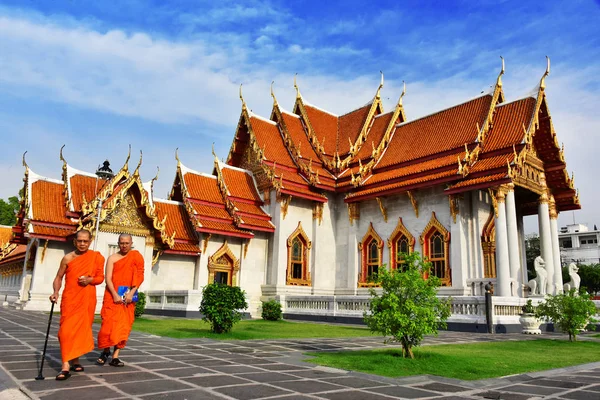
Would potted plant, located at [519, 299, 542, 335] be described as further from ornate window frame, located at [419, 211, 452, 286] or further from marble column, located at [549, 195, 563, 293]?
marble column, located at [549, 195, 563, 293]

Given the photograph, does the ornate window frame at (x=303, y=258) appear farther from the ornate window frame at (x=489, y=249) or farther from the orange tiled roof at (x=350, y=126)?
the ornate window frame at (x=489, y=249)

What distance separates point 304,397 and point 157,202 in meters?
18.0

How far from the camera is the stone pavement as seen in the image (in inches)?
174

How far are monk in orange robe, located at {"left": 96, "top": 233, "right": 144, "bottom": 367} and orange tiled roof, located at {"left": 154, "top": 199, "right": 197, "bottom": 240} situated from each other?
1387cm

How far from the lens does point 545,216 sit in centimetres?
1977

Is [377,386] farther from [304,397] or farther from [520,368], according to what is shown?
[520,368]

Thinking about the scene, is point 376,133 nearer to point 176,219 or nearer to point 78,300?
point 176,219

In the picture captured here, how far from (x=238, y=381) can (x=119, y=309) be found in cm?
179

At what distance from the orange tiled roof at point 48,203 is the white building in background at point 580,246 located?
2653 inches

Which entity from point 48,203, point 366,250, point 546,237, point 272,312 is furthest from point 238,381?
point 546,237

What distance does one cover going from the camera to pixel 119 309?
5828 millimetres

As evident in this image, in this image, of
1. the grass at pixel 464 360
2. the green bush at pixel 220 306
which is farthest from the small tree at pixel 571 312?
the green bush at pixel 220 306

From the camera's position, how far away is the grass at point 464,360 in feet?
20.1

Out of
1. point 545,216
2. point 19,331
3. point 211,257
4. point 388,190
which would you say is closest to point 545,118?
point 545,216
